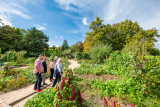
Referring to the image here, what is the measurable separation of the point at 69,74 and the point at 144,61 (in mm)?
3273

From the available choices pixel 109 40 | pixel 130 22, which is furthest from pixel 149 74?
pixel 130 22

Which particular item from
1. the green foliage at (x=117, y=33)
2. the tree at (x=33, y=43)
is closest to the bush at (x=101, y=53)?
the green foliage at (x=117, y=33)

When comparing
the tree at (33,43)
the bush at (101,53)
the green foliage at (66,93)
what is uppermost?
the tree at (33,43)

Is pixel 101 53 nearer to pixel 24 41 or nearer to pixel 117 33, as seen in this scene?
pixel 117 33

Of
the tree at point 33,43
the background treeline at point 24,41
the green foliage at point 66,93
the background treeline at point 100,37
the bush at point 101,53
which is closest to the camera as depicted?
the green foliage at point 66,93

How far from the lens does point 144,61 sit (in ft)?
9.52

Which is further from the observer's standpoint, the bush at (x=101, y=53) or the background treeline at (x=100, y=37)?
the background treeline at (x=100, y=37)

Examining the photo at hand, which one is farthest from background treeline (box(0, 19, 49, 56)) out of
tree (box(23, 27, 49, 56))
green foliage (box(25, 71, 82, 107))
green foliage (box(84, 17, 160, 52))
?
green foliage (box(25, 71, 82, 107))

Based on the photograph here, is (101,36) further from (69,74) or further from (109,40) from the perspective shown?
(69,74)

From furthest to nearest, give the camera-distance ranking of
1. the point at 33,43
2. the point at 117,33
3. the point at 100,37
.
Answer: the point at 33,43
the point at 117,33
the point at 100,37

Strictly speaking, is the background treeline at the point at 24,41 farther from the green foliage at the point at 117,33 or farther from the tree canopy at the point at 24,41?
the green foliage at the point at 117,33

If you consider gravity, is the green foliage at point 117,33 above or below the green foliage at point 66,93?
above

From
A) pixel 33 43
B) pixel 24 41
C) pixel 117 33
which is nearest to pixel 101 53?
pixel 117 33

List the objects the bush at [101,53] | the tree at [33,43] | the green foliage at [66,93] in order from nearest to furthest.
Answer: the green foliage at [66,93] < the bush at [101,53] < the tree at [33,43]
